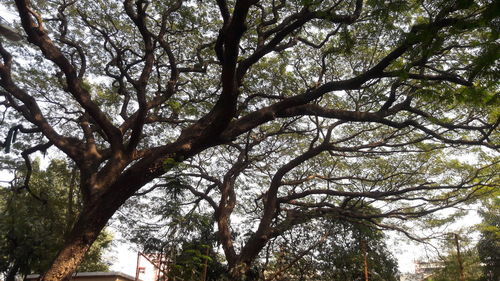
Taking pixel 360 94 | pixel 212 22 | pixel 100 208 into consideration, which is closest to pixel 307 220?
pixel 360 94

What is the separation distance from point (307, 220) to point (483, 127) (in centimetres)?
335

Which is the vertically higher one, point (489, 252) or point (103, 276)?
point (489, 252)

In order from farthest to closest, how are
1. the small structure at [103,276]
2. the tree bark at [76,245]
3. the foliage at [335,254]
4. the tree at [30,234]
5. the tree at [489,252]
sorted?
the tree at [489,252] < the small structure at [103,276] < the tree at [30,234] < the foliage at [335,254] < the tree bark at [76,245]

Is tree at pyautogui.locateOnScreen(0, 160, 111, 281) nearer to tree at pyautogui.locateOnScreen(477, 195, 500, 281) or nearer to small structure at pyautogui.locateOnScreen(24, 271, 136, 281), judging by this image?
small structure at pyautogui.locateOnScreen(24, 271, 136, 281)

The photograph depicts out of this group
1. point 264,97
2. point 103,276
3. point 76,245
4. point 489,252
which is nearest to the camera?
point 76,245

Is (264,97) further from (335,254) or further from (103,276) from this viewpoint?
(103,276)

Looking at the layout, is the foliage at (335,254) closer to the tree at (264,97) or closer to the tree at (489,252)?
the tree at (264,97)

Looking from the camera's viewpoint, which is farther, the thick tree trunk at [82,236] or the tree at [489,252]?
the tree at [489,252]

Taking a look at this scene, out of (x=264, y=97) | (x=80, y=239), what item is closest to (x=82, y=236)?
(x=80, y=239)

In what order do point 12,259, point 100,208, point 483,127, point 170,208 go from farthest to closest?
1. point 12,259
2. point 483,127
3. point 170,208
4. point 100,208

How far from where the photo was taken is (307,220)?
7.27 m

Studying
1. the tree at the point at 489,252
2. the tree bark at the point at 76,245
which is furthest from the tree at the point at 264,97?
the tree at the point at 489,252

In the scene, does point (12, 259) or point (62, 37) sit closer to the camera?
point (62, 37)

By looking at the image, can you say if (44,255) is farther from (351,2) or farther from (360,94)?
(351,2)
